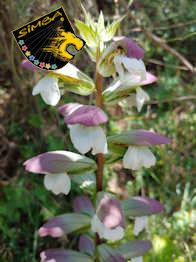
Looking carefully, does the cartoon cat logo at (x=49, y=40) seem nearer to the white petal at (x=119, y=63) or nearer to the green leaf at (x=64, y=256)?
the white petal at (x=119, y=63)

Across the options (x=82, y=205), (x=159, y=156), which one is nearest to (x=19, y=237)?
(x=82, y=205)

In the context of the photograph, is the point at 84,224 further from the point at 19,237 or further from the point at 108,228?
the point at 19,237

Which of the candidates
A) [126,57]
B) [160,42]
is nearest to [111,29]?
[126,57]

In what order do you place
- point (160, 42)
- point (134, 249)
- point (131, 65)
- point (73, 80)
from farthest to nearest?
point (160, 42) < point (134, 249) < point (73, 80) < point (131, 65)

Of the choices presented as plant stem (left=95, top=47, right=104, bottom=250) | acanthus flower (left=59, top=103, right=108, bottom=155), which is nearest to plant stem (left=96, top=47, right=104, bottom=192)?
plant stem (left=95, top=47, right=104, bottom=250)

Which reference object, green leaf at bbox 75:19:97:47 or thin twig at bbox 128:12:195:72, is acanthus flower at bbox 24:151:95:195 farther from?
thin twig at bbox 128:12:195:72

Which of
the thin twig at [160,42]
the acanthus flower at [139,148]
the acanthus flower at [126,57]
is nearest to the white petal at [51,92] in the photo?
the acanthus flower at [126,57]

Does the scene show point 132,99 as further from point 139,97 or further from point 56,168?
point 56,168
